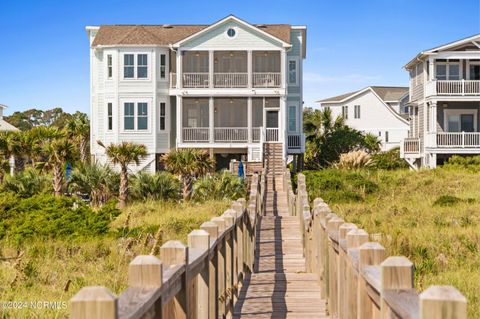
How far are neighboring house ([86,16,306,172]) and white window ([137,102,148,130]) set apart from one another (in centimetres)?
6

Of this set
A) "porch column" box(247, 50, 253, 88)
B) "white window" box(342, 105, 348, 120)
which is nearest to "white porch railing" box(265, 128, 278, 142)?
"porch column" box(247, 50, 253, 88)

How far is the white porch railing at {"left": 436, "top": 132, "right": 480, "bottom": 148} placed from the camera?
38406 mm

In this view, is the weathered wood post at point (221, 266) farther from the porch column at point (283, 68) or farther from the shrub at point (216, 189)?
the porch column at point (283, 68)

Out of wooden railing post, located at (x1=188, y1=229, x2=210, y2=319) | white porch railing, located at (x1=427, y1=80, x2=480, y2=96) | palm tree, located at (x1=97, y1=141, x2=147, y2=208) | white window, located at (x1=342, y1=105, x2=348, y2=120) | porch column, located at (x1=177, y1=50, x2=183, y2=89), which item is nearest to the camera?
wooden railing post, located at (x1=188, y1=229, x2=210, y2=319)

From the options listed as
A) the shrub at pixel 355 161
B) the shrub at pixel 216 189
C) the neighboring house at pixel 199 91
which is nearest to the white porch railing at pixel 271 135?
the neighboring house at pixel 199 91

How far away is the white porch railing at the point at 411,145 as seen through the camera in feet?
136

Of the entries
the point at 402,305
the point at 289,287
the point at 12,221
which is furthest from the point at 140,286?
the point at 12,221

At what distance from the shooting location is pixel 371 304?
4.54m

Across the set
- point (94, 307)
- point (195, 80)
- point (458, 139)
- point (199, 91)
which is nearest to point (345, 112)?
point (458, 139)

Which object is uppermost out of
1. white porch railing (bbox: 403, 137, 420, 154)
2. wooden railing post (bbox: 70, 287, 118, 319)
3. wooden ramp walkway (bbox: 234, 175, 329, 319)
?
white porch railing (bbox: 403, 137, 420, 154)

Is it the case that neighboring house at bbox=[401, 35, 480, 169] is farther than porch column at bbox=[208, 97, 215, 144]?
Yes

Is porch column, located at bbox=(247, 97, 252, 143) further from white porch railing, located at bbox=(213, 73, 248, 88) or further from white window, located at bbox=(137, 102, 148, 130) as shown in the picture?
white window, located at bbox=(137, 102, 148, 130)

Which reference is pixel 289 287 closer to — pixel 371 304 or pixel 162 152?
pixel 371 304

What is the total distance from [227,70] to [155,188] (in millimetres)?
14050
